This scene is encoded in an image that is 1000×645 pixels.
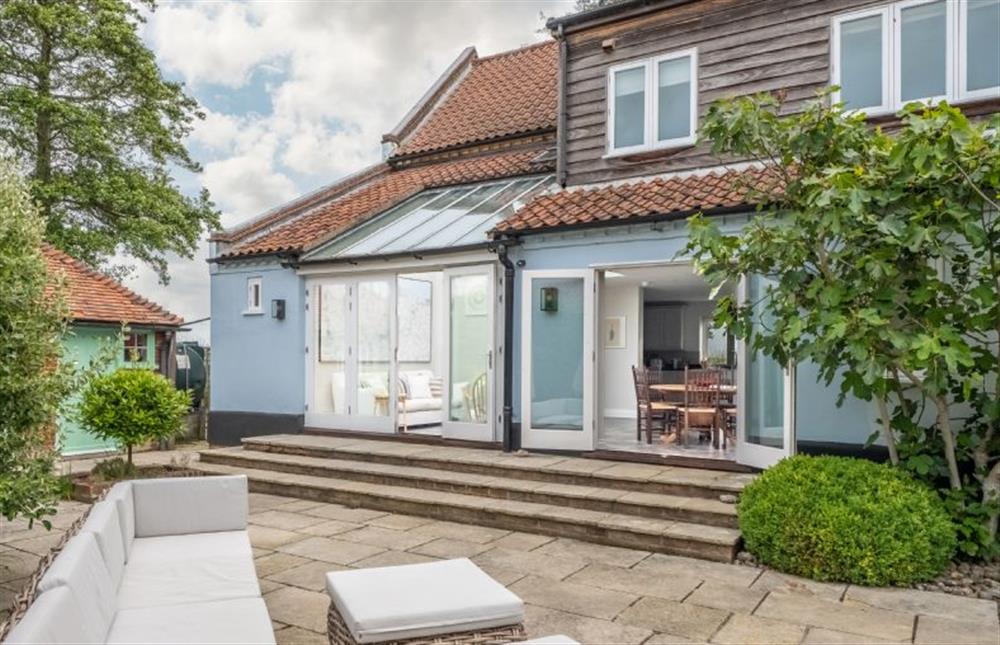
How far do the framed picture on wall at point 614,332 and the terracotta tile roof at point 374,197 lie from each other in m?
3.55

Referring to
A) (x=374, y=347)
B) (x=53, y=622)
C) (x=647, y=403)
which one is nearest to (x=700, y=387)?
(x=647, y=403)

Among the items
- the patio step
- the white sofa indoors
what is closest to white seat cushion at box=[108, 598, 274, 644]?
the white sofa indoors

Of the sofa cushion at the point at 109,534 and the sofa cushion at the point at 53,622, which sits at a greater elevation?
the sofa cushion at the point at 53,622

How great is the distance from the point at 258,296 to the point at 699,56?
24.8 ft

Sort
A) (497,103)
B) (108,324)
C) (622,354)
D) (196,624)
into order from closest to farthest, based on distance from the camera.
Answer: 1. (196,624)
2. (108,324)
3. (622,354)
4. (497,103)

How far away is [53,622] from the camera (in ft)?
6.94

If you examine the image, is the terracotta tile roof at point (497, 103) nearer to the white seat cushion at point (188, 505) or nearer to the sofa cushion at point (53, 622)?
the white seat cushion at point (188, 505)

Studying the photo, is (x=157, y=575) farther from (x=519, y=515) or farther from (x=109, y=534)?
(x=519, y=515)

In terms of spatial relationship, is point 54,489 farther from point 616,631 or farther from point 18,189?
point 616,631

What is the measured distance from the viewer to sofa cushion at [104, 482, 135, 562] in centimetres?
394

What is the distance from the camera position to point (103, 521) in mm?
3457

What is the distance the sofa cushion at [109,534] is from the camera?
10.6ft

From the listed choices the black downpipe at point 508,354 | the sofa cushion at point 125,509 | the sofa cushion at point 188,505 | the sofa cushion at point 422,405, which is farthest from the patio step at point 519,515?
the sofa cushion at point 125,509

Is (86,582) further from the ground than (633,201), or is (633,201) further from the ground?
(633,201)
